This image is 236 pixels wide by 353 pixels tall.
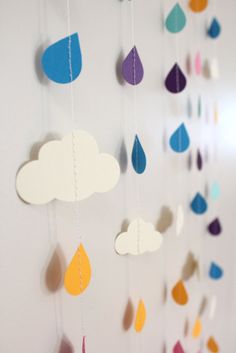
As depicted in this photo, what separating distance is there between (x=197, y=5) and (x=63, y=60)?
523mm

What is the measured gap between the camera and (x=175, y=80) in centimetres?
74

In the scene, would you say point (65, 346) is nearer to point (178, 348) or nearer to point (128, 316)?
point (128, 316)

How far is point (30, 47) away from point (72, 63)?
0.07 metres

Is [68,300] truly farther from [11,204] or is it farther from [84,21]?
[84,21]

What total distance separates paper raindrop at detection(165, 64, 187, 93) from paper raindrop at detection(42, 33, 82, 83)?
0.30 m

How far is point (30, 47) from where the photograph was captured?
Result: 0.48 m

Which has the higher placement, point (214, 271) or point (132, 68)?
point (132, 68)

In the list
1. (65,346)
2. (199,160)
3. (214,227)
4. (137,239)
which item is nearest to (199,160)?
(199,160)

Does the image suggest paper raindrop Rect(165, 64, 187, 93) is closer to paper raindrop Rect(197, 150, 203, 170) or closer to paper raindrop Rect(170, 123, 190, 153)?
paper raindrop Rect(170, 123, 190, 153)

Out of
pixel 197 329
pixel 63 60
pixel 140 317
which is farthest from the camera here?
pixel 197 329

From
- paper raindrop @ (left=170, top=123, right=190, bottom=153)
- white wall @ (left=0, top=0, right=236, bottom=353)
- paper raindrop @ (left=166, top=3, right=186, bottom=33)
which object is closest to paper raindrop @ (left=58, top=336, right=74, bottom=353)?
white wall @ (left=0, top=0, right=236, bottom=353)

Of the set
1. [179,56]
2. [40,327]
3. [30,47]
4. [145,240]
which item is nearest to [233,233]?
[145,240]

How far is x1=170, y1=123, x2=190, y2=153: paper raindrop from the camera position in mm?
774

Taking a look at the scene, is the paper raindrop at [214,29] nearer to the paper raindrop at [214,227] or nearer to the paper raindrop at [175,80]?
the paper raindrop at [175,80]
